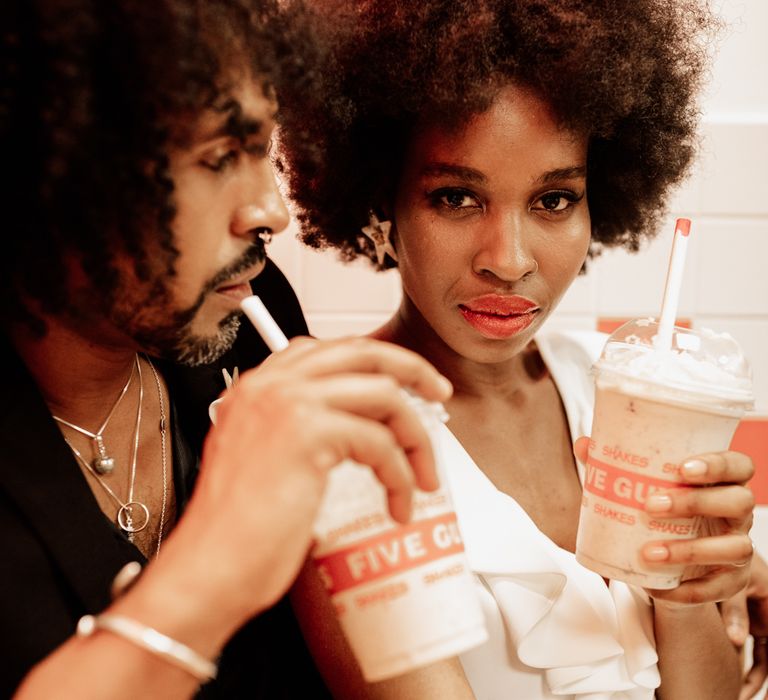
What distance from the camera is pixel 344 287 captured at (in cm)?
166

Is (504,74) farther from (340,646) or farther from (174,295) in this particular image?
(340,646)

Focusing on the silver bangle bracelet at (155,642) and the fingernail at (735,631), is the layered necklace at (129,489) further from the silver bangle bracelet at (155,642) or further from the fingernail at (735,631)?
the fingernail at (735,631)

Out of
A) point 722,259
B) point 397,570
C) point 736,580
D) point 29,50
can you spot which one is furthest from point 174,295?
point 722,259

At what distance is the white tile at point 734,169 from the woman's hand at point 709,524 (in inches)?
37.3

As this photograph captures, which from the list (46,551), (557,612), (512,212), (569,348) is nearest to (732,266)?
(569,348)

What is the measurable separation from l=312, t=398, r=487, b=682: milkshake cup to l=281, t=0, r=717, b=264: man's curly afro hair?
564mm

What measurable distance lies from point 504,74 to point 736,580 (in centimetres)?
69

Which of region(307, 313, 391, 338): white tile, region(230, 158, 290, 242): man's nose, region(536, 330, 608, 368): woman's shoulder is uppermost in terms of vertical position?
region(230, 158, 290, 242): man's nose

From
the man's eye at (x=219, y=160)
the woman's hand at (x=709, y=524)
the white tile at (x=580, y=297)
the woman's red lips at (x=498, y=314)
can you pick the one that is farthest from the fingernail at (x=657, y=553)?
the white tile at (x=580, y=297)

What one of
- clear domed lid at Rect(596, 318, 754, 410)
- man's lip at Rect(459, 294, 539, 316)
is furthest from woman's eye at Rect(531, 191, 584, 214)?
clear domed lid at Rect(596, 318, 754, 410)

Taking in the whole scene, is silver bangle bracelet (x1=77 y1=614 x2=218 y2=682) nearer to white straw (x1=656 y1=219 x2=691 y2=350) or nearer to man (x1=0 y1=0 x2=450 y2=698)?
man (x1=0 y1=0 x2=450 y2=698)

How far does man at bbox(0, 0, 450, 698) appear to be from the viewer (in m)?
0.56

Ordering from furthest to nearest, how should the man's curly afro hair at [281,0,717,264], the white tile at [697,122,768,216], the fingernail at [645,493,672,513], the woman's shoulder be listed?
the white tile at [697,122,768,216], the woman's shoulder, the man's curly afro hair at [281,0,717,264], the fingernail at [645,493,672,513]

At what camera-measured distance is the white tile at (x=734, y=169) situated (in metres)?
1.62
